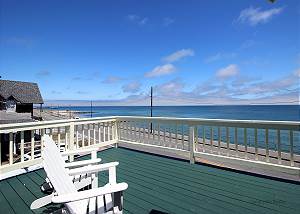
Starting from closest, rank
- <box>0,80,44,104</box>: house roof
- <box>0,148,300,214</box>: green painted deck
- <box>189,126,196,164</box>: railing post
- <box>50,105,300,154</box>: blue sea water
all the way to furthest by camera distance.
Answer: <box>0,148,300,214</box>: green painted deck → <box>189,126,196,164</box>: railing post → <box>50,105,300,154</box>: blue sea water → <box>0,80,44,104</box>: house roof

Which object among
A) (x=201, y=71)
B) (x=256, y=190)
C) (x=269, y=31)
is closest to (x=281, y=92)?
(x=201, y=71)

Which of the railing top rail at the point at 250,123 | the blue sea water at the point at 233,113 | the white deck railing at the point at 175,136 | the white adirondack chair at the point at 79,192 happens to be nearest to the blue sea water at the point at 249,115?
the blue sea water at the point at 233,113

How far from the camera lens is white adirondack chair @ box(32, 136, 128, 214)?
1.51m

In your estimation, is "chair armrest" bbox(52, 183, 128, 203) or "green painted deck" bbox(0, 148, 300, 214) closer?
"chair armrest" bbox(52, 183, 128, 203)

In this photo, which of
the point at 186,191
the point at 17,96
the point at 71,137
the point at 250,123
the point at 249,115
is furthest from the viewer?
the point at 249,115

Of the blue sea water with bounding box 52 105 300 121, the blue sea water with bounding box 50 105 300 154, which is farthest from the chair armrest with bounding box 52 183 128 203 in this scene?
the blue sea water with bounding box 52 105 300 121

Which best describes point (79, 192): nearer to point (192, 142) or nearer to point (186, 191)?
point (186, 191)

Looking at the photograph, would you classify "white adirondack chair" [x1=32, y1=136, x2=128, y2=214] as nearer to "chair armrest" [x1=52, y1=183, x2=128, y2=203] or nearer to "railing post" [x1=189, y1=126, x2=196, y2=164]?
"chair armrest" [x1=52, y1=183, x2=128, y2=203]

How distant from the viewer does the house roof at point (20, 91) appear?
2221 centimetres

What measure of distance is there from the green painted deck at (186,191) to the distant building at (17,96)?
2204 centimetres

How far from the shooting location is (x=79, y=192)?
156 centimetres

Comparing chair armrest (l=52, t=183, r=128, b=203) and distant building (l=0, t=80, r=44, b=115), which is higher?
distant building (l=0, t=80, r=44, b=115)

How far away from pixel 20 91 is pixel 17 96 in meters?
0.89

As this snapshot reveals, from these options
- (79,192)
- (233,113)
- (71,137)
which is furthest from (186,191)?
(233,113)
